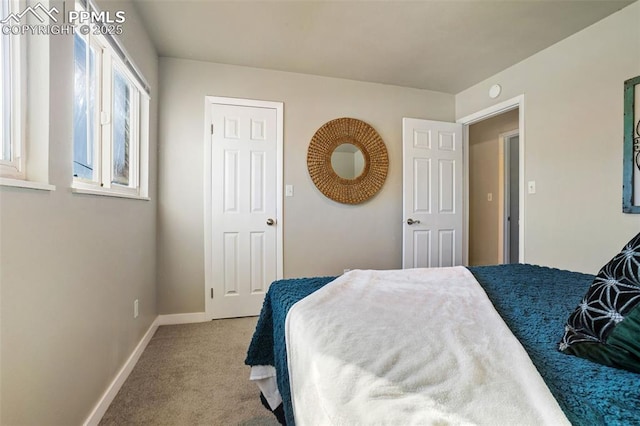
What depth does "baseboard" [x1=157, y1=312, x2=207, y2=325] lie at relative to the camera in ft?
8.61

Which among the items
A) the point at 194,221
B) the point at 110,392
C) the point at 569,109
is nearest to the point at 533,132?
the point at 569,109

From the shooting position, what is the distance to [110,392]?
1.54 metres

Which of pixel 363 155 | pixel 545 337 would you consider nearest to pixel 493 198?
pixel 363 155

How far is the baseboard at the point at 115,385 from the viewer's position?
4.52ft

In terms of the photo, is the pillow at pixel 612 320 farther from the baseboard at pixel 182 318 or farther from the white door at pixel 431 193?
the baseboard at pixel 182 318

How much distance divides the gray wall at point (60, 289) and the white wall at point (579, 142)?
311 centimetres

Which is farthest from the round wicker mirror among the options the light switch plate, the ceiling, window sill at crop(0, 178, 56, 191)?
window sill at crop(0, 178, 56, 191)

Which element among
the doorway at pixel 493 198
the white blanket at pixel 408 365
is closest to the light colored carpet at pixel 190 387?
the white blanket at pixel 408 365

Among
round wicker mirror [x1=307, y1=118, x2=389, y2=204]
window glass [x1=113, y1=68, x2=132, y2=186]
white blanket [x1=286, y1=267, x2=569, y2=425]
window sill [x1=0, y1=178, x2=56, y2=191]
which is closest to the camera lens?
white blanket [x1=286, y1=267, x2=569, y2=425]

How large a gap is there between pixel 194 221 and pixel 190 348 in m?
1.10

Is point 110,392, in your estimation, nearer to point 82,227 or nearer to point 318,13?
point 82,227

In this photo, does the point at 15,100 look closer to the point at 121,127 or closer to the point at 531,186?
the point at 121,127

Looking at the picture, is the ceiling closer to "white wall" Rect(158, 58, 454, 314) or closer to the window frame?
"white wall" Rect(158, 58, 454, 314)

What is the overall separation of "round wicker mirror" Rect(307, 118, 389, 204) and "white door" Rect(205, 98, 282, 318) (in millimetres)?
401
